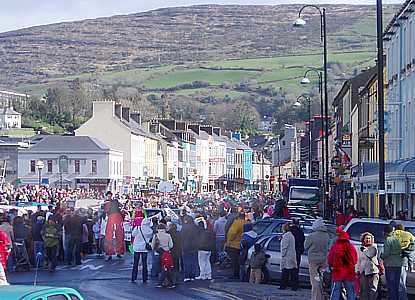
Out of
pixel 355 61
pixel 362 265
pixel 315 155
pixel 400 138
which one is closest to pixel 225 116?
pixel 355 61

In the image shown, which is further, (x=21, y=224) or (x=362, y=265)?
(x=21, y=224)

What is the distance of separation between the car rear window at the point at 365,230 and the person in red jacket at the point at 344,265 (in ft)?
13.1

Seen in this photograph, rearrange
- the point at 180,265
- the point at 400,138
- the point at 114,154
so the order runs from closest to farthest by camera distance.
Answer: the point at 180,265 < the point at 400,138 < the point at 114,154

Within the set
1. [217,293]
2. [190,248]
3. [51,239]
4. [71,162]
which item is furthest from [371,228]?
[71,162]

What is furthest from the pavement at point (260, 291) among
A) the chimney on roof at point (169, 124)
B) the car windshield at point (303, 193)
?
the chimney on roof at point (169, 124)

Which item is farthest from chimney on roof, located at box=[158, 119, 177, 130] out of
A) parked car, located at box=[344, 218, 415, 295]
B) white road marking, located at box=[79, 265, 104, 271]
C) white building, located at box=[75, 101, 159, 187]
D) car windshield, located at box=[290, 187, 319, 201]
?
parked car, located at box=[344, 218, 415, 295]

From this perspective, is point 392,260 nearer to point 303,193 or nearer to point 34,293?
point 34,293

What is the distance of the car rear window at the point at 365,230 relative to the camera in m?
21.7

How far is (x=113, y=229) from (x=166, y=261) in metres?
9.73

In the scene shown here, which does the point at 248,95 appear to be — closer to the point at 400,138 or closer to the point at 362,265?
the point at 400,138

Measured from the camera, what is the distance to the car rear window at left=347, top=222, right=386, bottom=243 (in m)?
21.7

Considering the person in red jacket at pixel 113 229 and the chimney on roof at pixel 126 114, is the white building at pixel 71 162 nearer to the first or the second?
Result: the chimney on roof at pixel 126 114

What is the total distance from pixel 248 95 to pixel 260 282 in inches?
6848

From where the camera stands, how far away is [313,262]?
65.4 feet
